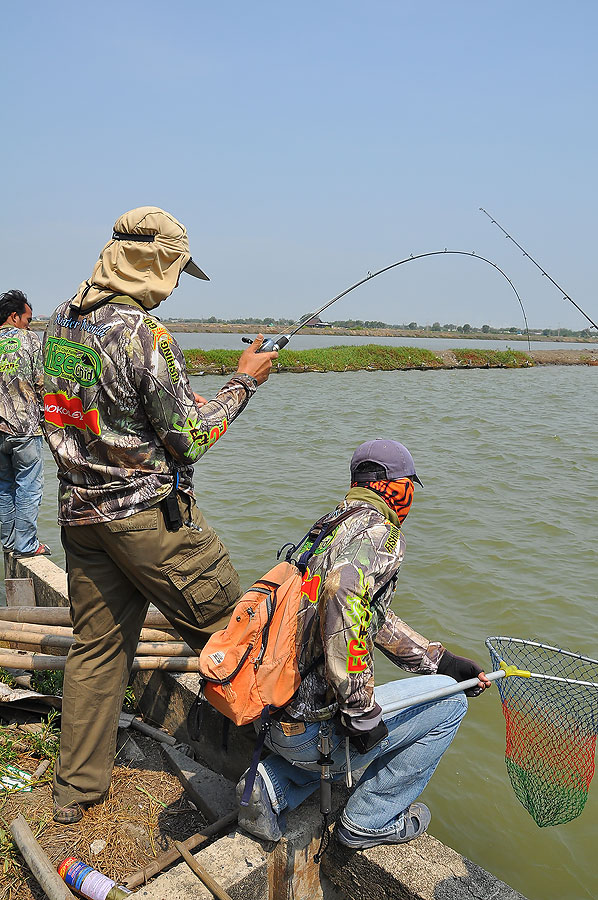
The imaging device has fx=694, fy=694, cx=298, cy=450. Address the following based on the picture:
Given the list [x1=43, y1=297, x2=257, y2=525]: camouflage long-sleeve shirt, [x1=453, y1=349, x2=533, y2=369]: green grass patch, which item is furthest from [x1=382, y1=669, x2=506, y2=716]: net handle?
[x1=453, y1=349, x2=533, y2=369]: green grass patch

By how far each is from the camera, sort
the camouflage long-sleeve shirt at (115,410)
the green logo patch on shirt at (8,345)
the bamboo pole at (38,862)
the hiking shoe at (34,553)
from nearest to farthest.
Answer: the bamboo pole at (38,862) < the camouflage long-sleeve shirt at (115,410) < the green logo patch on shirt at (8,345) < the hiking shoe at (34,553)

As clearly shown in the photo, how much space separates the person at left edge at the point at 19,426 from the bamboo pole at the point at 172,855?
364cm

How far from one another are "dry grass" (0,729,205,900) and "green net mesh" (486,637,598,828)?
4.99 ft

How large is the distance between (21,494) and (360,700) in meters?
4.42

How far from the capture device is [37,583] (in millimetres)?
5215

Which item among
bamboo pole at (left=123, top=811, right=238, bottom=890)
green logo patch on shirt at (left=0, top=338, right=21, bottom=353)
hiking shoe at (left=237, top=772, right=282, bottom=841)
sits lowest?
bamboo pole at (left=123, top=811, right=238, bottom=890)

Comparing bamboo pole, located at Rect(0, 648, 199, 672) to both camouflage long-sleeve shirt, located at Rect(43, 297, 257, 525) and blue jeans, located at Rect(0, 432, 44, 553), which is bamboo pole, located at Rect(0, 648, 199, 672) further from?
blue jeans, located at Rect(0, 432, 44, 553)

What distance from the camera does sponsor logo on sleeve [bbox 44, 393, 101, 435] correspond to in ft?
8.88

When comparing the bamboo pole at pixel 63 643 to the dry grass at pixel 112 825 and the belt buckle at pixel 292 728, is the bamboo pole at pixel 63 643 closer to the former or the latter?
the dry grass at pixel 112 825

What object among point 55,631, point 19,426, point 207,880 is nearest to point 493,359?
point 19,426

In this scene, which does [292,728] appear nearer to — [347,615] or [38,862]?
[347,615]

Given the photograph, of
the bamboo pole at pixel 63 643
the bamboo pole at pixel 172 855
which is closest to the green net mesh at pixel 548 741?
the bamboo pole at pixel 172 855

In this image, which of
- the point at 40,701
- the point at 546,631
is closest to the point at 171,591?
the point at 40,701

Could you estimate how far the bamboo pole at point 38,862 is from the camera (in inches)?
99.9
